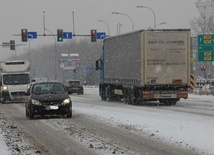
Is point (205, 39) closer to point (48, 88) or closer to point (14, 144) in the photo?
point (48, 88)

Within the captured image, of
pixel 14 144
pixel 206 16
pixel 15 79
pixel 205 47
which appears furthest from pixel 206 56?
pixel 206 16

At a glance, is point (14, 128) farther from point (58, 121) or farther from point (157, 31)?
point (157, 31)

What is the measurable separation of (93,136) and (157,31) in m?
13.6

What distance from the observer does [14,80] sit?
34594 mm

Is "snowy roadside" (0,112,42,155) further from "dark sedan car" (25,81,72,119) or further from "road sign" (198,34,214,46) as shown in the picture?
"road sign" (198,34,214,46)

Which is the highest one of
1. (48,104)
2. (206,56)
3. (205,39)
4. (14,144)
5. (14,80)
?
(205,39)

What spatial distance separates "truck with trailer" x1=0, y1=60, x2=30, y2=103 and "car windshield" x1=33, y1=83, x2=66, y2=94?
14.0 meters

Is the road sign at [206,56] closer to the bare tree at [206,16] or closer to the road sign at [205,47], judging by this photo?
the road sign at [205,47]

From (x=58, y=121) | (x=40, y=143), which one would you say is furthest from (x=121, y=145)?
(x=58, y=121)

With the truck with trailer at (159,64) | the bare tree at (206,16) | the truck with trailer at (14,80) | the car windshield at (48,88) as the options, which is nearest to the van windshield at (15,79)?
the truck with trailer at (14,80)

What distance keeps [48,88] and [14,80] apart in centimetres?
1477

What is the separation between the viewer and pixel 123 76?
2941 centimetres

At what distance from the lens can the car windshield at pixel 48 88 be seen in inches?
792

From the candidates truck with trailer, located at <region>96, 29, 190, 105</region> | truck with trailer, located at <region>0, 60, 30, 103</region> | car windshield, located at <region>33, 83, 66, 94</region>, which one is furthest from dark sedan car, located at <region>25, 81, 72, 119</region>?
truck with trailer, located at <region>0, 60, 30, 103</region>
